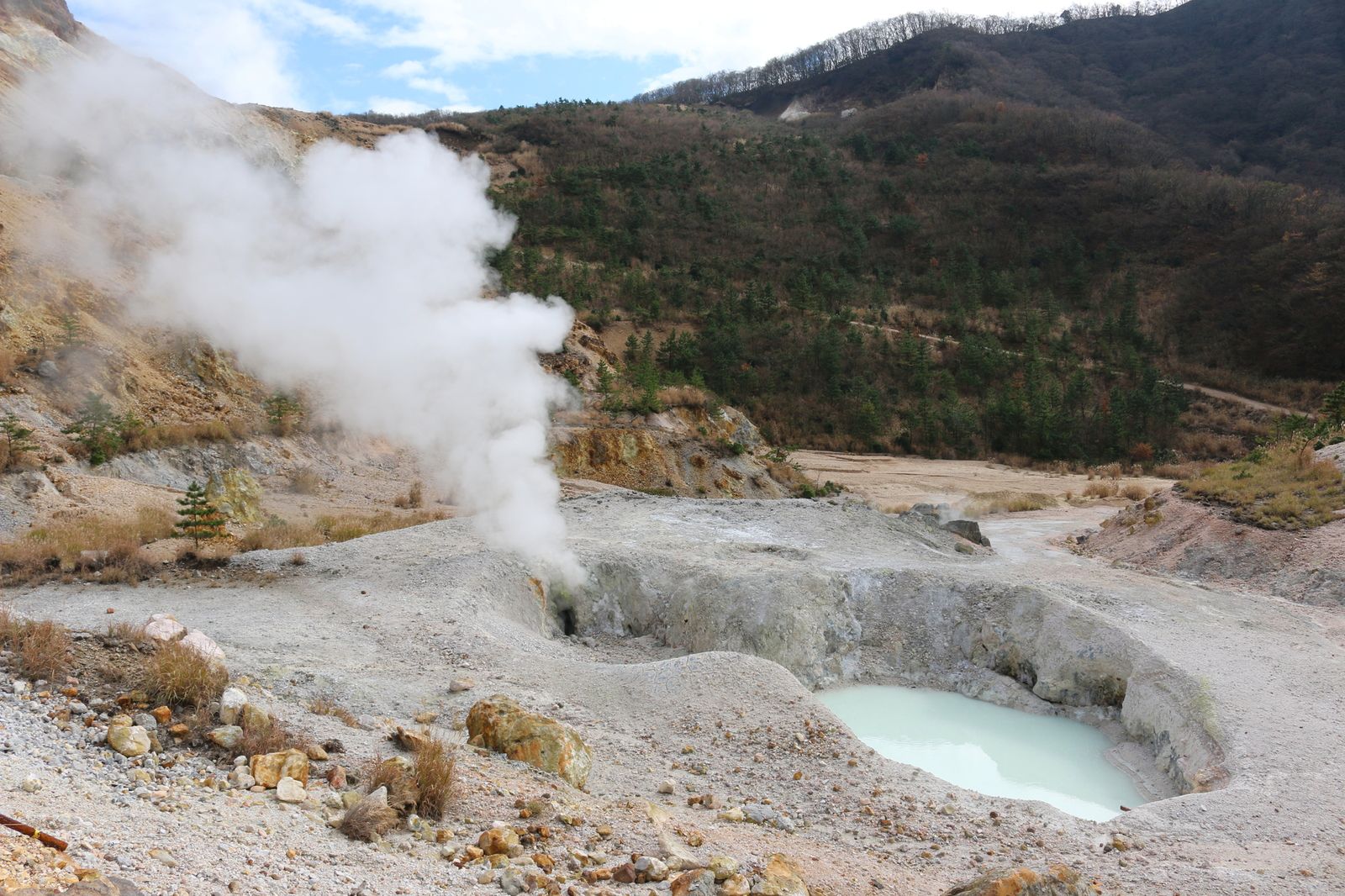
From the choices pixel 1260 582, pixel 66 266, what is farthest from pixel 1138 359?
pixel 66 266

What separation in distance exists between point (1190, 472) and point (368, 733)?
31.6 meters

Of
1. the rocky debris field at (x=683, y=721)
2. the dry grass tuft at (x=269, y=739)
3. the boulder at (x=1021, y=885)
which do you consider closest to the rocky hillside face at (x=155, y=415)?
the rocky debris field at (x=683, y=721)

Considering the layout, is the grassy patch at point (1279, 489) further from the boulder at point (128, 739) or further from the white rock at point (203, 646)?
the boulder at point (128, 739)

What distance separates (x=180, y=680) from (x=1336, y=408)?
28227 millimetres

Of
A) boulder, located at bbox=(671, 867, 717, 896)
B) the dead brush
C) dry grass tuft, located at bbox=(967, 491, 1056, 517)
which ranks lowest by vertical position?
dry grass tuft, located at bbox=(967, 491, 1056, 517)

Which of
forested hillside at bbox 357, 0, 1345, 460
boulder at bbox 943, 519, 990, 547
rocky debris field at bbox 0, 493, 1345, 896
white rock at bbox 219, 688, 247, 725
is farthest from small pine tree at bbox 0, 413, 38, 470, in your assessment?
boulder at bbox 943, 519, 990, 547

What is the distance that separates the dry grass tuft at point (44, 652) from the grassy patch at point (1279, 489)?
59.1 ft

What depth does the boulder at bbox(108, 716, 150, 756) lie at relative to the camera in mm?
4992

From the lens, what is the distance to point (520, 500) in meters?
13.1

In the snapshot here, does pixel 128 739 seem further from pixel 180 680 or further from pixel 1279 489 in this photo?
pixel 1279 489

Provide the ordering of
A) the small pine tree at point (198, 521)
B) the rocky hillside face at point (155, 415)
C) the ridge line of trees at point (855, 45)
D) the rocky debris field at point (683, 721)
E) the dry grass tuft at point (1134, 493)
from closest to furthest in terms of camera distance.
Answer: the rocky debris field at point (683, 721) < the small pine tree at point (198, 521) < the rocky hillside face at point (155, 415) < the dry grass tuft at point (1134, 493) < the ridge line of trees at point (855, 45)

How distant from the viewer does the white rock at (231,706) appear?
562cm

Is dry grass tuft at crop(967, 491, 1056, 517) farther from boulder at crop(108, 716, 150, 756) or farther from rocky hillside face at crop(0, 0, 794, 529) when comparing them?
boulder at crop(108, 716, 150, 756)

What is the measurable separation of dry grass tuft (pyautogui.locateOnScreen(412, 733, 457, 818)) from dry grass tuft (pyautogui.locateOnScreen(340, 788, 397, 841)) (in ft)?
0.86
